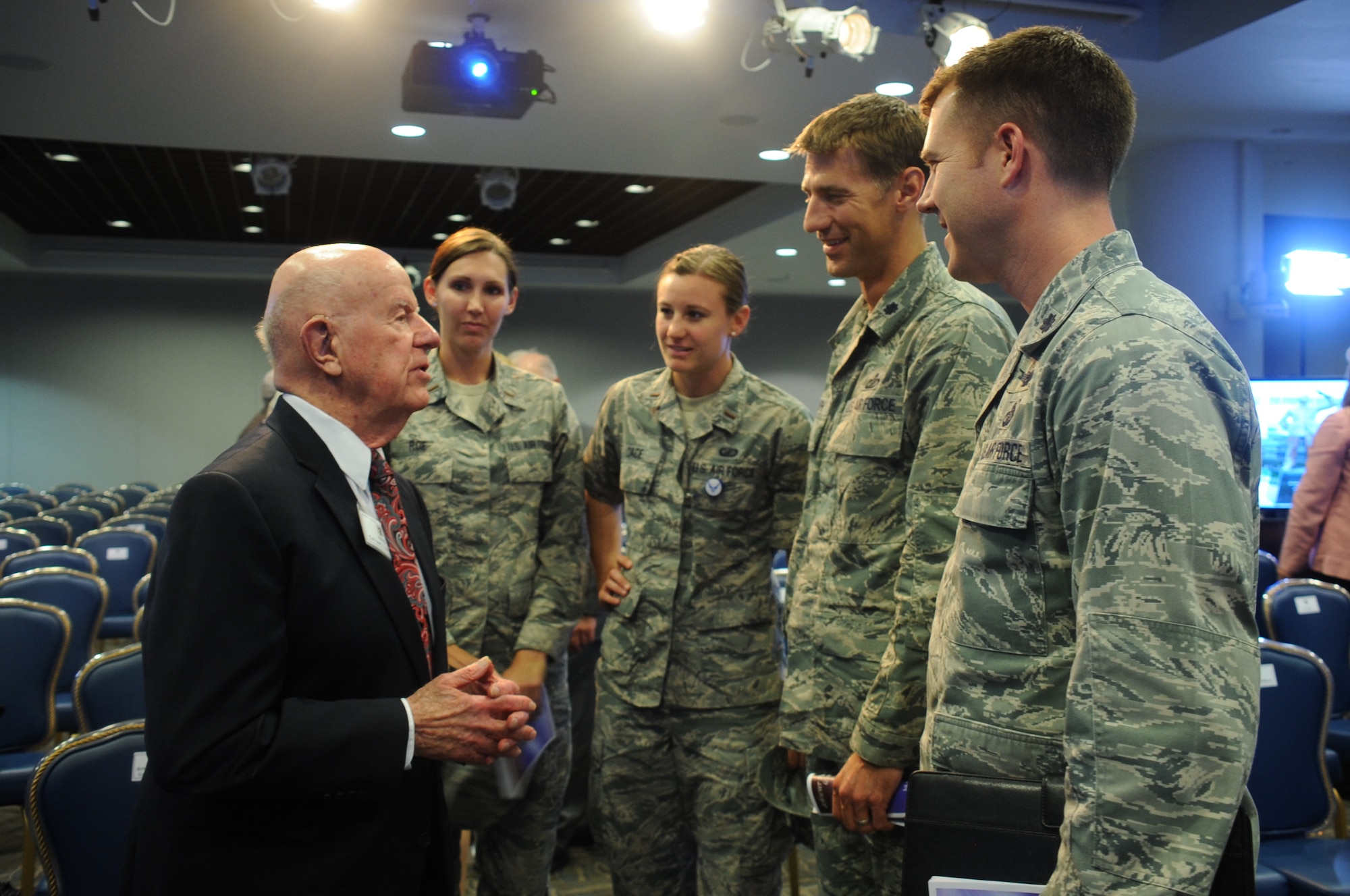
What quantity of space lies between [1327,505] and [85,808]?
492cm

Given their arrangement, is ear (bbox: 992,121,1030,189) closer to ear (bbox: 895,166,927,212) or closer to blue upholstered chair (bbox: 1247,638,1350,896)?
ear (bbox: 895,166,927,212)

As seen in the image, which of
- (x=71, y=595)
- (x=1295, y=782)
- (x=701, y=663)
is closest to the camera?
(x=701, y=663)

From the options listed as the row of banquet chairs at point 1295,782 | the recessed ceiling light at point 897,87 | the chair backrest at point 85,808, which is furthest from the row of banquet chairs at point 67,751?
the recessed ceiling light at point 897,87

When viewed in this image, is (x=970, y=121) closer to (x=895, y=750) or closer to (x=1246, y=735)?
(x=1246, y=735)

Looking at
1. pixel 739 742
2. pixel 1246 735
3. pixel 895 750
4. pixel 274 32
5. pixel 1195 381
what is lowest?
pixel 739 742

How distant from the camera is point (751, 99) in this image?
5.91m

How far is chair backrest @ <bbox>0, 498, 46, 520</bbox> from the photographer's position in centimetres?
872

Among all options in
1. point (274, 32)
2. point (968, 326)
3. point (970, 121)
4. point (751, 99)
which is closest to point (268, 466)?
point (970, 121)

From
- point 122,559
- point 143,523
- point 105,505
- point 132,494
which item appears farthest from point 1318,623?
point 132,494

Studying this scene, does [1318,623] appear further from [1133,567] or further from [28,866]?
[28,866]

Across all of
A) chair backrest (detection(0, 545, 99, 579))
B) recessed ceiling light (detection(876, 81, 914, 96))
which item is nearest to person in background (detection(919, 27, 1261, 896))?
recessed ceiling light (detection(876, 81, 914, 96))

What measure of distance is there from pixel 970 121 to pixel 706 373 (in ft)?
4.34

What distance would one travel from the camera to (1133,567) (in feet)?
2.87

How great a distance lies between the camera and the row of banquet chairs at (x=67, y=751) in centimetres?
197
